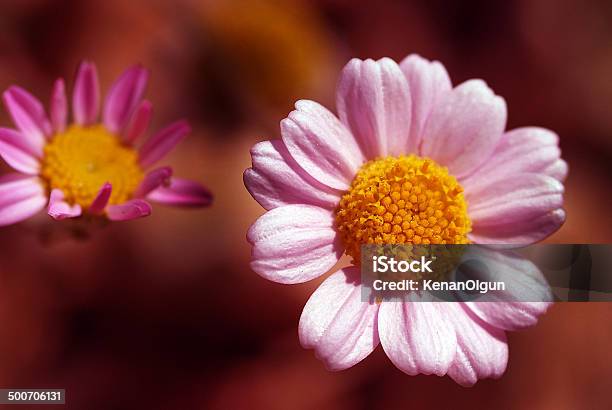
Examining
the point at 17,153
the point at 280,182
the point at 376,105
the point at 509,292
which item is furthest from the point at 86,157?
the point at 509,292

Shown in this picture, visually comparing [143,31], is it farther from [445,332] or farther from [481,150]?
[445,332]

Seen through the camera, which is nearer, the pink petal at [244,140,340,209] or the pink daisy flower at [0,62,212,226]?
the pink petal at [244,140,340,209]

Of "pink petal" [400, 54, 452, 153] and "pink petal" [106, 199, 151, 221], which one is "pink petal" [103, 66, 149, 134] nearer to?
"pink petal" [106, 199, 151, 221]

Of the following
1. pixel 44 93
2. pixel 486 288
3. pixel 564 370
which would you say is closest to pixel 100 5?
pixel 44 93

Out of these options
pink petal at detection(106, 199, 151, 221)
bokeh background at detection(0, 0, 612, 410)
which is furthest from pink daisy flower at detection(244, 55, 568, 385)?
bokeh background at detection(0, 0, 612, 410)

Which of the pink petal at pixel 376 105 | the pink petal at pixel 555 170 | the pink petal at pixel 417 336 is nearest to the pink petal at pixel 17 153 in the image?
the pink petal at pixel 376 105

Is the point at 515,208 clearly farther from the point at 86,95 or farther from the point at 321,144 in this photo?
the point at 86,95
